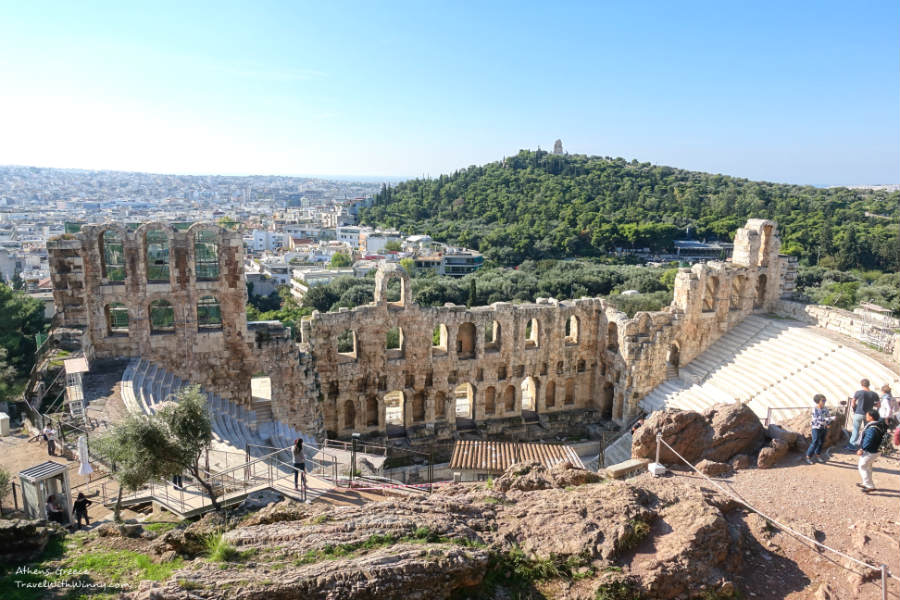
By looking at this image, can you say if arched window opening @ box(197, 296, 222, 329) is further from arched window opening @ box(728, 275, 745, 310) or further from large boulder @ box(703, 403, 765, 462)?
arched window opening @ box(728, 275, 745, 310)

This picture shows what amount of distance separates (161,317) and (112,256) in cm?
388

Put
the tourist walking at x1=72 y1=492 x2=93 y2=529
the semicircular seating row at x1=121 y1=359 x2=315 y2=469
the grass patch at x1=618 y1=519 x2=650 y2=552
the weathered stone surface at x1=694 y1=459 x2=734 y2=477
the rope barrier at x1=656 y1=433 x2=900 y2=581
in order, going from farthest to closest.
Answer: the semicircular seating row at x1=121 y1=359 x2=315 y2=469 < the weathered stone surface at x1=694 y1=459 x2=734 y2=477 < the tourist walking at x1=72 y1=492 x2=93 y2=529 < the grass patch at x1=618 y1=519 x2=650 y2=552 < the rope barrier at x1=656 y1=433 x2=900 y2=581

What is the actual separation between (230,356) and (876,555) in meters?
20.8

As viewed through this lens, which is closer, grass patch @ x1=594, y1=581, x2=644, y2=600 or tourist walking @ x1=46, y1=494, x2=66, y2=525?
grass patch @ x1=594, y1=581, x2=644, y2=600

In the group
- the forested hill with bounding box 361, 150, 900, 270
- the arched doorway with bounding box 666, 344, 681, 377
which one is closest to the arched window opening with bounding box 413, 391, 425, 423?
the arched doorway with bounding box 666, 344, 681, 377

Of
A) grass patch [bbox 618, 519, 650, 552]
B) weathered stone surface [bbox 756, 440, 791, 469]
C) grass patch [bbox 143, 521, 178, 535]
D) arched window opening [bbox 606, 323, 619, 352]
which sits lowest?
grass patch [bbox 143, 521, 178, 535]

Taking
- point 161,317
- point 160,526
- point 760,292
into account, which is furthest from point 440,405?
point 760,292

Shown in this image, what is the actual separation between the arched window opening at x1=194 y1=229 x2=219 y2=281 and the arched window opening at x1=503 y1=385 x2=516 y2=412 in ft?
47.4

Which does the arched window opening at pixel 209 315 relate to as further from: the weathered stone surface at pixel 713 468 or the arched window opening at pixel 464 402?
the weathered stone surface at pixel 713 468

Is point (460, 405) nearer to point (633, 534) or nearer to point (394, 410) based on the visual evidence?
point (394, 410)

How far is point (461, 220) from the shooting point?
119 meters

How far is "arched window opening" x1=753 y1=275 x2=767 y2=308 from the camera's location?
31.1 m

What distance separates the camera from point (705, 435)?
14.5 meters

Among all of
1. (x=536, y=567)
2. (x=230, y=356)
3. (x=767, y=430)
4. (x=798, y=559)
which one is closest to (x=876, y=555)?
(x=798, y=559)
